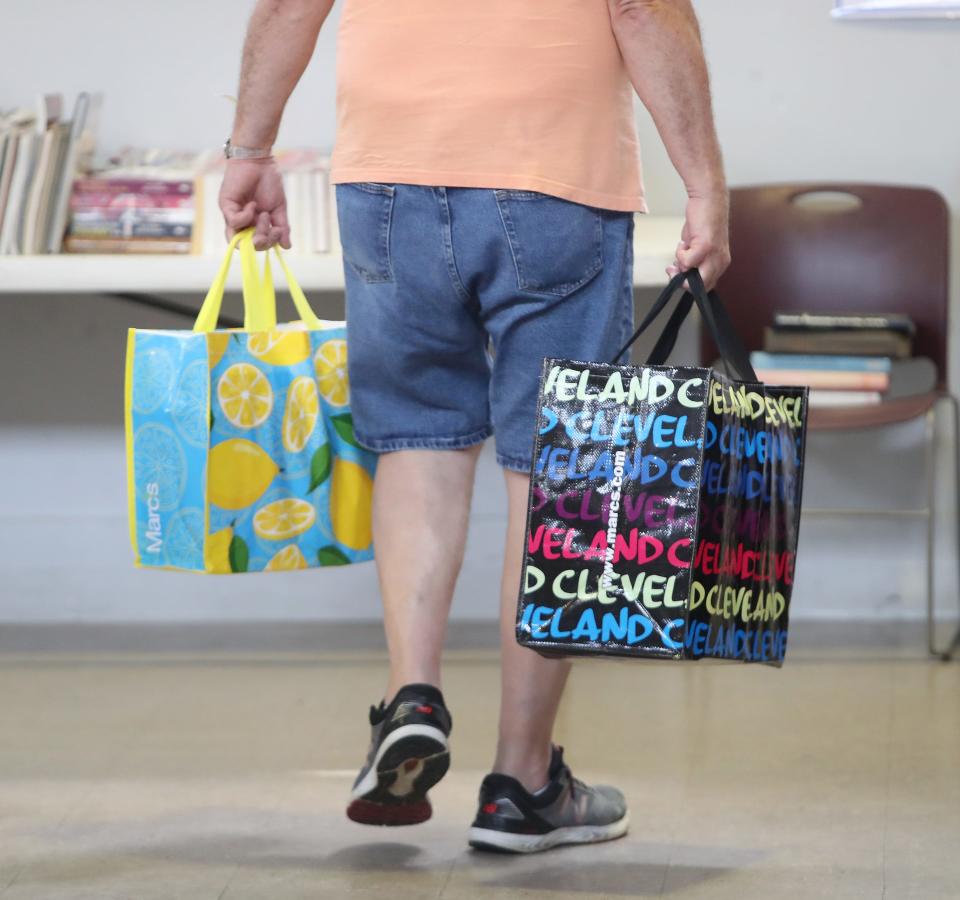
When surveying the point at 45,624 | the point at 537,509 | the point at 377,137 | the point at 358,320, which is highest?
the point at 377,137

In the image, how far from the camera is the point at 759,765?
2.23m

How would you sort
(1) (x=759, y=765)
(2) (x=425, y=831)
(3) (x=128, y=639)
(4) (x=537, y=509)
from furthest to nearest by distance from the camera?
(3) (x=128, y=639)
(1) (x=759, y=765)
(2) (x=425, y=831)
(4) (x=537, y=509)

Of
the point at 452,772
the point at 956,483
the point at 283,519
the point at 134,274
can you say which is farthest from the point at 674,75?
the point at 956,483

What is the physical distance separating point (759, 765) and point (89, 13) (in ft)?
6.42

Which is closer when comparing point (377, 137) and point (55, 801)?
point (377, 137)

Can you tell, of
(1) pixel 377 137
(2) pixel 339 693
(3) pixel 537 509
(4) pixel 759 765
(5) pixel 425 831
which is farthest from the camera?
(2) pixel 339 693

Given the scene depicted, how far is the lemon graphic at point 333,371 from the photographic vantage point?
189cm

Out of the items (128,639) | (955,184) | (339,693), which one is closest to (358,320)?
(339,693)

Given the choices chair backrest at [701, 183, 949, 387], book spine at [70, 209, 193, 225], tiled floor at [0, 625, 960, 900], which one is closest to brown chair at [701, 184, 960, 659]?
chair backrest at [701, 183, 949, 387]

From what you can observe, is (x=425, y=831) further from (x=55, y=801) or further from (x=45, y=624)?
(x=45, y=624)

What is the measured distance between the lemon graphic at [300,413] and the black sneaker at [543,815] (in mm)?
457

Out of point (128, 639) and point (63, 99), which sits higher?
point (63, 99)

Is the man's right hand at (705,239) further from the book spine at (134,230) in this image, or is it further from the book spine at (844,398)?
the book spine at (134,230)

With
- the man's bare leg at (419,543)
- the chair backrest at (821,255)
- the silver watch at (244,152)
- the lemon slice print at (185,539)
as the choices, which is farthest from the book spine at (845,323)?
the lemon slice print at (185,539)
